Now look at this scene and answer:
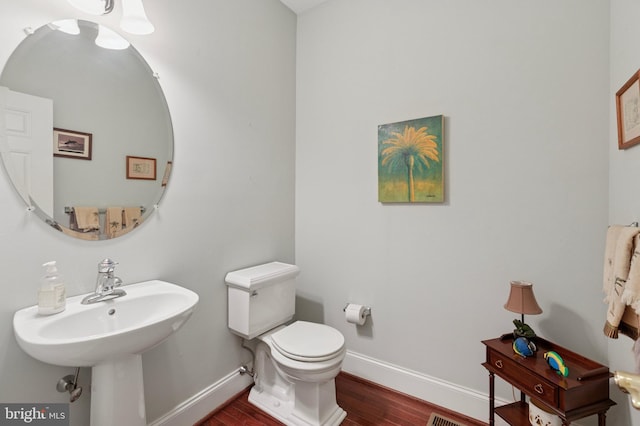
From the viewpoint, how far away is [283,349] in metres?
1.57

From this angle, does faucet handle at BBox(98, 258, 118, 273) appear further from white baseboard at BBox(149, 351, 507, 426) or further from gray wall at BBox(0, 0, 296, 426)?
white baseboard at BBox(149, 351, 507, 426)

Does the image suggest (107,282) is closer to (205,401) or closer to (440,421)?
(205,401)

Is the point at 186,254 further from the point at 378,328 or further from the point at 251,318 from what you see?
the point at 378,328

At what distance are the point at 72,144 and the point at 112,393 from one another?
1029 millimetres

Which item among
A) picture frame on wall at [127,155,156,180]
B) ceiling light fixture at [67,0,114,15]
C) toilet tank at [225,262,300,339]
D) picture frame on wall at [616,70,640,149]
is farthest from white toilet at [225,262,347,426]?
picture frame on wall at [616,70,640,149]

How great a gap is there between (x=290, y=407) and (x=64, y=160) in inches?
68.2

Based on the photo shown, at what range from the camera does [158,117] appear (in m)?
1.49

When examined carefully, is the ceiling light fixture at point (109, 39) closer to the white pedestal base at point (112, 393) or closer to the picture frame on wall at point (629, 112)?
the white pedestal base at point (112, 393)

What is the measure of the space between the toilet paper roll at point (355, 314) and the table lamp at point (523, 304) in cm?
92

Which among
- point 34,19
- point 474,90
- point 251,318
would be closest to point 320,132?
point 474,90

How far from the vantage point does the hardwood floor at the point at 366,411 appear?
168 centimetres

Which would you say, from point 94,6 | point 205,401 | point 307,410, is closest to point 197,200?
point 94,6

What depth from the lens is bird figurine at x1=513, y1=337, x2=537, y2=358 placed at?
1.33 meters

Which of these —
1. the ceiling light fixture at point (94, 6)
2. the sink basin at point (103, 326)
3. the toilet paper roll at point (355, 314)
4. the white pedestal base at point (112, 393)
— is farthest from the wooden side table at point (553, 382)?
the ceiling light fixture at point (94, 6)
